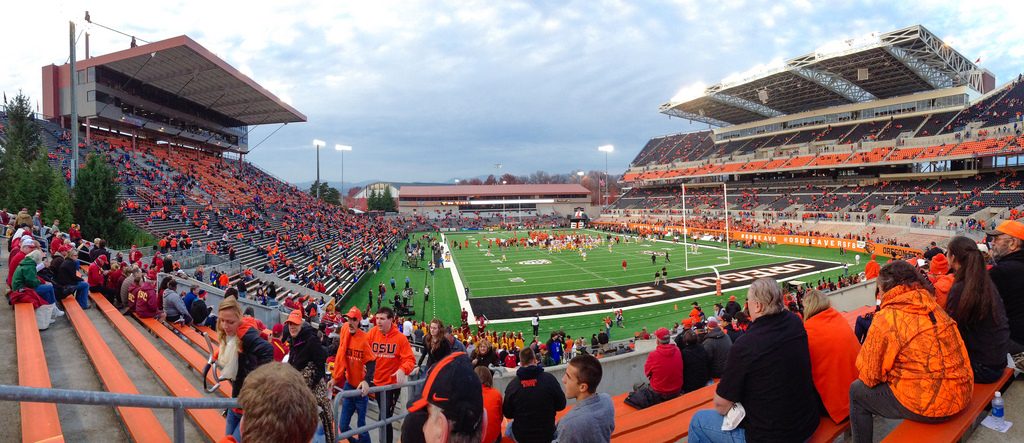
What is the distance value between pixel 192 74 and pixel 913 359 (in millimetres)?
39933

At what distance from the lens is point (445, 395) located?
1.94 meters

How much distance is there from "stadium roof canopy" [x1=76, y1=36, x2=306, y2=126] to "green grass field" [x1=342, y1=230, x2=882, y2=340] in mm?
17185

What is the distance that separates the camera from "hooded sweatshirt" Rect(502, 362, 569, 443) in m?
3.53

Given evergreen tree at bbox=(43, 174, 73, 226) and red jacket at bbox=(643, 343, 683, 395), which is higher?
evergreen tree at bbox=(43, 174, 73, 226)

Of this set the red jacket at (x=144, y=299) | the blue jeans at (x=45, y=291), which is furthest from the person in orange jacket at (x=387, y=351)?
the red jacket at (x=144, y=299)

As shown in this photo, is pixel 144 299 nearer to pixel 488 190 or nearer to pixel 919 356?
pixel 919 356

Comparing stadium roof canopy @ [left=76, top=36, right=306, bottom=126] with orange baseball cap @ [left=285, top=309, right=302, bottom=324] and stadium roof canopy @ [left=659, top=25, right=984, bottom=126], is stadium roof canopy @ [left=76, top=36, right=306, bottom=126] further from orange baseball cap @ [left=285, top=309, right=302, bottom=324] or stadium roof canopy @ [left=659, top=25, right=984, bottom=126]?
stadium roof canopy @ [left=659, top=25, right=984, bottom=126]

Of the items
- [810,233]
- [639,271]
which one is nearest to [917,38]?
[810,233]

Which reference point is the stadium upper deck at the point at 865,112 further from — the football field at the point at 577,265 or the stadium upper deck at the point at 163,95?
the stadium upper deck at the point at 163,95

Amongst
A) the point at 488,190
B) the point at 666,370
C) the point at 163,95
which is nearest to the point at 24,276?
the point at 666,370

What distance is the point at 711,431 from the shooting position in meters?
3.07

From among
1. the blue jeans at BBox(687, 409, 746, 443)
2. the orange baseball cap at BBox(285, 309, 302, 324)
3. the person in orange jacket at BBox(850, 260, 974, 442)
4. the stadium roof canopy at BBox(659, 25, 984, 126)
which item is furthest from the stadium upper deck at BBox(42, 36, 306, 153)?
the stadium roof canopy at BBox(659, 25, 984, 126)

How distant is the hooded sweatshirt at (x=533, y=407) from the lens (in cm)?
353

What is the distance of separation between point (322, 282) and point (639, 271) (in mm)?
18498
